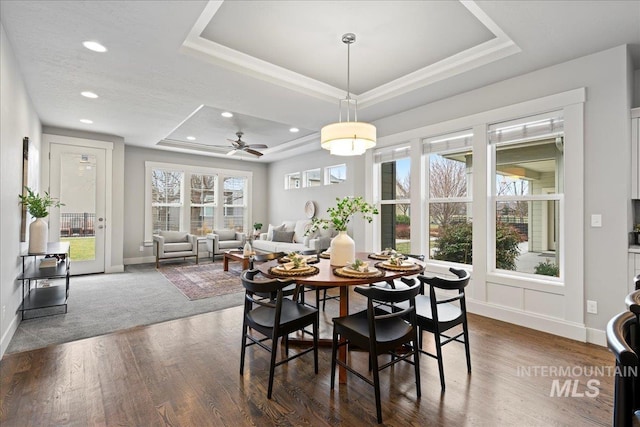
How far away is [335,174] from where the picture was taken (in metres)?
7.24

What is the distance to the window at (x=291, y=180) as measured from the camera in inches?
330

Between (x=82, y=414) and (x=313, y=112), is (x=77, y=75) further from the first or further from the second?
(x=82, y=414)

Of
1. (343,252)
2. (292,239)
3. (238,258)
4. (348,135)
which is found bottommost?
(238,258)

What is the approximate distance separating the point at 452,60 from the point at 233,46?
2.31 meters

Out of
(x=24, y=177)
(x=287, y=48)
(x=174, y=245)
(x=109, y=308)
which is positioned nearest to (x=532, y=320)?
(x=287, y=48)

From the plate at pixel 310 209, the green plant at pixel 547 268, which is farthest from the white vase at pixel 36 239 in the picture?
the green plant at pixel 547 268

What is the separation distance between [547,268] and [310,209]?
5.15m

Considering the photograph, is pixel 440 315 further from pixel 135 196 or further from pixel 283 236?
pixel 135 196

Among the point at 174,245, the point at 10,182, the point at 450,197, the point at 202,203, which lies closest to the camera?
the point at 10,182

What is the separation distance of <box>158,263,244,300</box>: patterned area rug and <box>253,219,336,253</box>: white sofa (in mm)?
994

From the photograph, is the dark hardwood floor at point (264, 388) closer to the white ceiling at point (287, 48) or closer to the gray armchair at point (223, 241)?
the white ceiling at point (287, 48)

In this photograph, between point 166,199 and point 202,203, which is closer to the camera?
point 166,199

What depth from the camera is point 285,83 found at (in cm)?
367

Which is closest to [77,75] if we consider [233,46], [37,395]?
[233,46]
